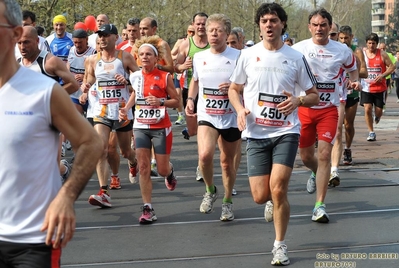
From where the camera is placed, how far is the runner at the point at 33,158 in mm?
3375

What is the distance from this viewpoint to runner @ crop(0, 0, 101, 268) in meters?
3.38

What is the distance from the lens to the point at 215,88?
28.2 feet

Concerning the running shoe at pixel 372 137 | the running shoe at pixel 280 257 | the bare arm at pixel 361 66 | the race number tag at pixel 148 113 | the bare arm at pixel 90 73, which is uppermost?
the bare arm at pixel 90 73

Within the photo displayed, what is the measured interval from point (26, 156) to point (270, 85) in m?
3.78

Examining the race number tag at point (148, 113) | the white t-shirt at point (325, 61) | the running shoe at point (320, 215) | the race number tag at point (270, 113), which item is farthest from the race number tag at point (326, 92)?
the race number tag at point (270, 113)

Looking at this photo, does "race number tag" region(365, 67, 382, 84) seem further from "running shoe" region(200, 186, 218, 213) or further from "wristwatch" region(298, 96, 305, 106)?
"wristwatch" region(298, 96, 305, 106)

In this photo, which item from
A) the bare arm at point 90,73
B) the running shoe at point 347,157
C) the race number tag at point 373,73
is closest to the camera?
the bare arm at point 90,73

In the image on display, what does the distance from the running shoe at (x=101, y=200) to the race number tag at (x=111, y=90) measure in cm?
120

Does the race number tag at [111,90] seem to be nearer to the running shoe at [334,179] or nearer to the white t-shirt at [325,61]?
the white t-shirt at [325,61]

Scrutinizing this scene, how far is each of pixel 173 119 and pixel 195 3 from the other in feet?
105

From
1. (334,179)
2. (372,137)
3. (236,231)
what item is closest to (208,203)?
(236,231)

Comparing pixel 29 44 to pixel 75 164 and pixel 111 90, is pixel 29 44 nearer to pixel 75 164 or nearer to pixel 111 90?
pixel 111 90

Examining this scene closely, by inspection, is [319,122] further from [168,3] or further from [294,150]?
[168,3]

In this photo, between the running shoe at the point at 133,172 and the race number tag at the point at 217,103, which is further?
the running shoe at the point at 133,172
